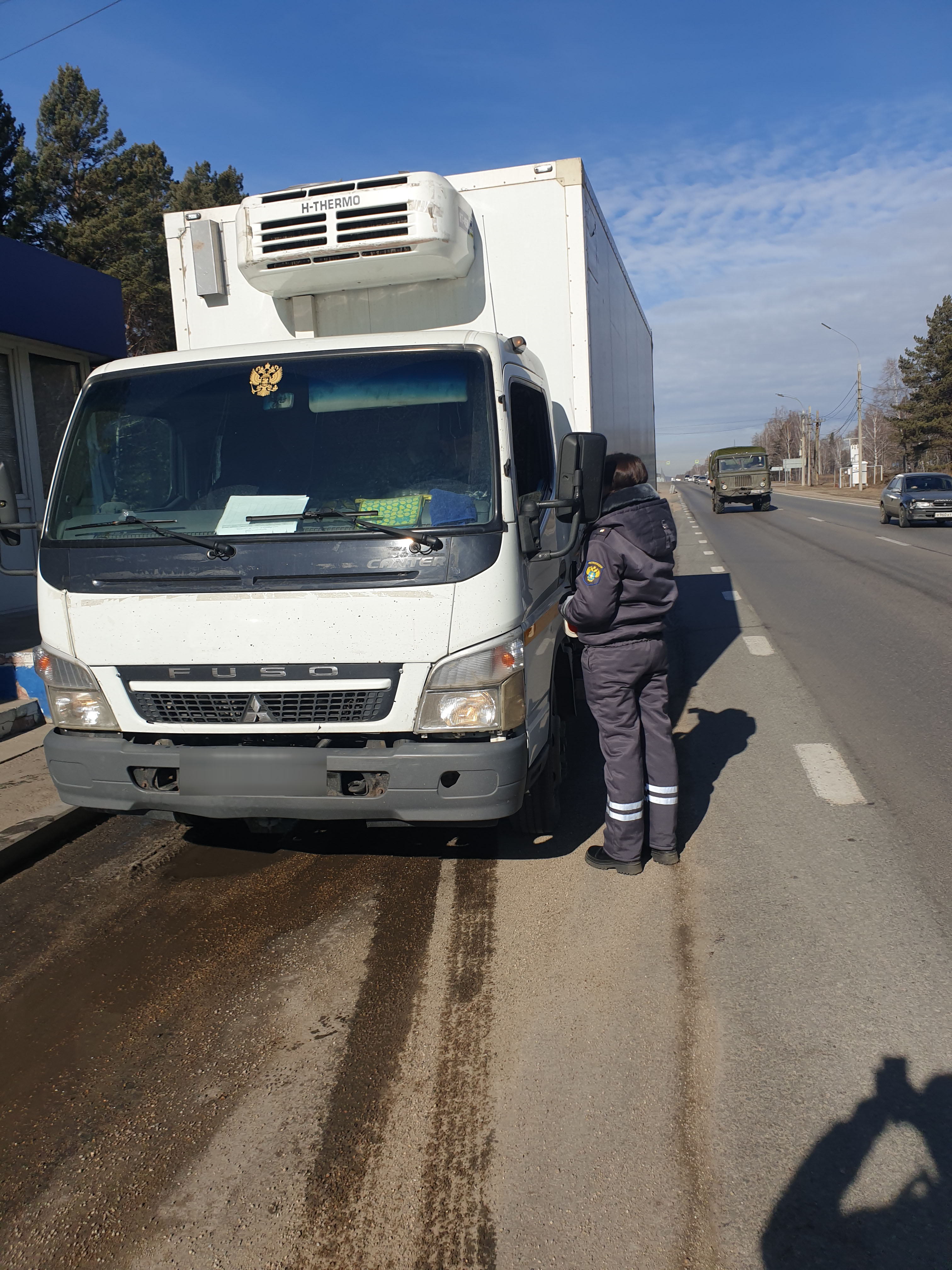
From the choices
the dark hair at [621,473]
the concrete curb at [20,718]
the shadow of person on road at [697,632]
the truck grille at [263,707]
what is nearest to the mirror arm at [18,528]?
the truck grille at [263,707]

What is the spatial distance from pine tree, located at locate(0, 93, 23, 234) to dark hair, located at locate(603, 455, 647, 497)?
97.3ft

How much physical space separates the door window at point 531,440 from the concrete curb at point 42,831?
2.53m

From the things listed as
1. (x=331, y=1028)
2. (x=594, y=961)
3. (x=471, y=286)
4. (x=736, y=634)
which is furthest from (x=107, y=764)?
(x=736, y=634)

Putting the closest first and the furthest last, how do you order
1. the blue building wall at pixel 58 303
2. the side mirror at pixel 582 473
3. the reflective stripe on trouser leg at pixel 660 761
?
the side mirror at pixel 582 473
the reflective stripe on trouser leg at pixel 660 761
the blue building wall at pixel 58 303

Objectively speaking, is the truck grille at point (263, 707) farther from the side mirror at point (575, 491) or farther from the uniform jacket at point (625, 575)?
the uniform jacket at point (625, 575)

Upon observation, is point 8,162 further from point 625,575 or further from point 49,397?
point 625,575

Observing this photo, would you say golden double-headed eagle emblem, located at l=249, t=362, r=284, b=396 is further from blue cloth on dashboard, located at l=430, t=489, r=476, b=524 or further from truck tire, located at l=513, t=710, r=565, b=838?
truck tire, located at l=513, t=710, r=565, b=838

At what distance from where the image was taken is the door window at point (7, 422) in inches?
440

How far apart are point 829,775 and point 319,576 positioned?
139 inches

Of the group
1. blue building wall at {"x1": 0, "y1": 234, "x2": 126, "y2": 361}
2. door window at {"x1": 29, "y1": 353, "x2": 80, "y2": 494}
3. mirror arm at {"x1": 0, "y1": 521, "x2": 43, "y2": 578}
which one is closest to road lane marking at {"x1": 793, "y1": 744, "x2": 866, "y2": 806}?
mirror arm at {"x1": 0, "y1": 521, "x2": 43, "y2": 578}

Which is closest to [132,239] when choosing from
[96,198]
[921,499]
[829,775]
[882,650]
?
[96,198]

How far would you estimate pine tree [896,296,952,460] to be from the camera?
63844mm

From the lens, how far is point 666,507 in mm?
4133

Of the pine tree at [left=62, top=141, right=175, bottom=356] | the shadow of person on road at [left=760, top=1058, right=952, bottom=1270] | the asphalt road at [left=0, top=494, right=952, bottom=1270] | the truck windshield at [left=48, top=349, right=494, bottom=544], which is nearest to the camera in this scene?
the shadow of person on road at [left=760, top=1058, right=952, bottom=1270]
